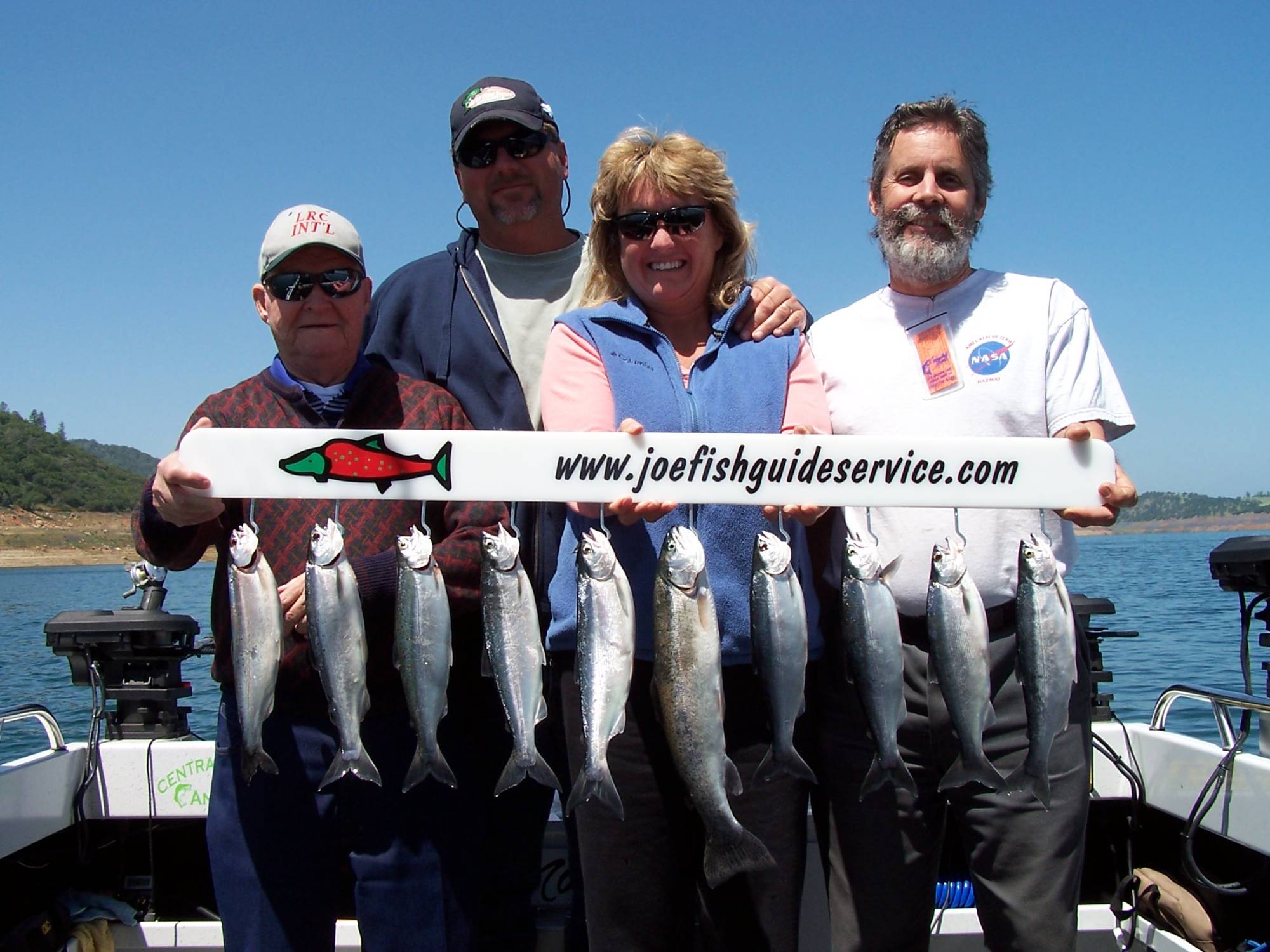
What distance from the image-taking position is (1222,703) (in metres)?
3.88

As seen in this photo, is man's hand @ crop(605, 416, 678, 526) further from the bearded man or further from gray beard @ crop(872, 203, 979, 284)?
gray beard @ crop(872, 203, 979, 284)

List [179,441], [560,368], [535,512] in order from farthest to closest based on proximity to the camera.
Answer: [535,512] < [560,368] < [179,441]

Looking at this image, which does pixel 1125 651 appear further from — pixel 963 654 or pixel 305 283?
pixel 305 283

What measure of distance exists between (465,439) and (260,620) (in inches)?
32.2

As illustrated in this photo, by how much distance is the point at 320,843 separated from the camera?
3.06 metres

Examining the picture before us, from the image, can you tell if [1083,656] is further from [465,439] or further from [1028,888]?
[465,439]

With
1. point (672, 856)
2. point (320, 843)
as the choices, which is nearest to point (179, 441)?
point (320, 843)

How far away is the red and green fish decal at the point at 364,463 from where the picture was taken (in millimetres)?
2861

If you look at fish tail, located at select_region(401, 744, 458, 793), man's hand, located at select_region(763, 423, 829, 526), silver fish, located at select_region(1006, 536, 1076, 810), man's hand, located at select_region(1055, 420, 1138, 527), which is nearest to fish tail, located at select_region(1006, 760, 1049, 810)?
silver fish, located at select_region(1006, 536, 1076, 810)

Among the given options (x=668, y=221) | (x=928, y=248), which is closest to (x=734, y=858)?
(x=668, y=221)

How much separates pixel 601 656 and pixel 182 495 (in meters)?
1.39

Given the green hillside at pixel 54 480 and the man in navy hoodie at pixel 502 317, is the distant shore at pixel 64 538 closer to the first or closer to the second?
the green hillside at pixel 54 480

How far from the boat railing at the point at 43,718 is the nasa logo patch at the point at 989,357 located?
13.5ft

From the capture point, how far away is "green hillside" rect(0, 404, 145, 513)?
7725 centimetres
